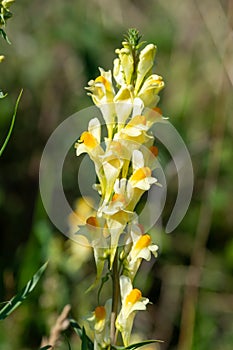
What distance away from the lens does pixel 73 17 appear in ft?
8.85

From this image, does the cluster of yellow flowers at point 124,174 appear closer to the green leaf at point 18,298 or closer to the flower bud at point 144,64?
the flower bud at point 144,64

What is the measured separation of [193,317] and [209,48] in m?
1.80

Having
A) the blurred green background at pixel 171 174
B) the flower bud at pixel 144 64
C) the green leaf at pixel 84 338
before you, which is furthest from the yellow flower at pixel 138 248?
the blurred green background at pixel 171 174

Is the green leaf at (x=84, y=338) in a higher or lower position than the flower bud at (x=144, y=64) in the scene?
lower

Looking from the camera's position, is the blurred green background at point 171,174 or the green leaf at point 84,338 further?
the blurred green background at point 171,174

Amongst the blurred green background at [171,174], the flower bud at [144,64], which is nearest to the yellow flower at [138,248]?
the flower bud at [144,64]

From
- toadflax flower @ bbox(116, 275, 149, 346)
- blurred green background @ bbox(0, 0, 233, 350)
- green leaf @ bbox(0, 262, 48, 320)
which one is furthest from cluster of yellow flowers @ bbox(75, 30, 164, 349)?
blurred green background @ bbox(0, 0, 233, 350)

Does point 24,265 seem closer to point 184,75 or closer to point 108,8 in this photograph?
point 184,75

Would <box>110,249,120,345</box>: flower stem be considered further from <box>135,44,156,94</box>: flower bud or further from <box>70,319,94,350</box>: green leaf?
<box>135,44,156,94</box>: flower bud

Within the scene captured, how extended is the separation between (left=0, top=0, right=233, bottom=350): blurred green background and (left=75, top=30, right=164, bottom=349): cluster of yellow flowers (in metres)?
0.71

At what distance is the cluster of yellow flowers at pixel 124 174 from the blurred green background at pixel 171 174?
2.33ft

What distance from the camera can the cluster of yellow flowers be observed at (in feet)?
3.45

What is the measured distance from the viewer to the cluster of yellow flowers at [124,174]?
3.45 feet

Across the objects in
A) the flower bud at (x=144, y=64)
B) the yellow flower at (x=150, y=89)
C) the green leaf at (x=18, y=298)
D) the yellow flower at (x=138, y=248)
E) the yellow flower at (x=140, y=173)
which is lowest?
the green leaf at (x=18, y=298)
